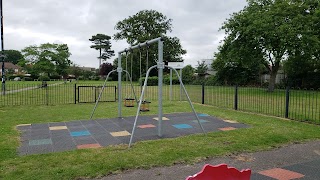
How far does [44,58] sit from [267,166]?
56.4 metres

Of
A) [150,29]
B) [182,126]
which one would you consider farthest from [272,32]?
[150,29]

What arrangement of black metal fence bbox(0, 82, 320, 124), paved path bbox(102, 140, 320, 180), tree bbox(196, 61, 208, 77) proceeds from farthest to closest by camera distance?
1. tree bbox(196, 61, 208, 77)
2. black metal fence bbox(0, 82, 320, 124)
3. paved path bbox(102, 140, 320, 180)

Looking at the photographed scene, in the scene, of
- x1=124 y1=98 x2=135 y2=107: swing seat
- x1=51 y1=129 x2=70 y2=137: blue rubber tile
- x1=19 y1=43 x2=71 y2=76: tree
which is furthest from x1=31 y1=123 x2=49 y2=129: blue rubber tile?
x1=19 y1=43 x2=71 y2=76: tree

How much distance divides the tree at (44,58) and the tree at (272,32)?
137 feet

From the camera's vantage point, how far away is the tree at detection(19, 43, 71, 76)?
174 ft

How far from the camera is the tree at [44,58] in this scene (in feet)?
174

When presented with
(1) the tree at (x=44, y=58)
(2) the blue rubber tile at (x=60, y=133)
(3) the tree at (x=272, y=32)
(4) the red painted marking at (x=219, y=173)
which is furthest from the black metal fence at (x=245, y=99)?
(1) the tree at (x=44, y=58)

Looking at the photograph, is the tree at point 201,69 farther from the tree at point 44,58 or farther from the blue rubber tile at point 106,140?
the blue rubber tile at point 106,140

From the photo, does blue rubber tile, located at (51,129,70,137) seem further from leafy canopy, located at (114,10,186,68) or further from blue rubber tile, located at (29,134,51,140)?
leafy canopy, located at (114,10,186,68)

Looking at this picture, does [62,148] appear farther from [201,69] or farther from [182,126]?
[201,69]

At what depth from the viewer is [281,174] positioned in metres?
3.76

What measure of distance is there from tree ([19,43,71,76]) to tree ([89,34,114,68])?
1317cm

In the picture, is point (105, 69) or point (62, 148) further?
point (105, 69)

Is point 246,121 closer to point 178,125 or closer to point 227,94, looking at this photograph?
point 178,125
